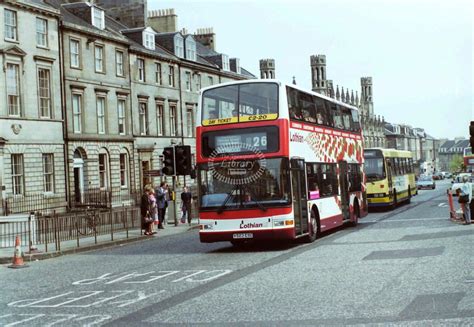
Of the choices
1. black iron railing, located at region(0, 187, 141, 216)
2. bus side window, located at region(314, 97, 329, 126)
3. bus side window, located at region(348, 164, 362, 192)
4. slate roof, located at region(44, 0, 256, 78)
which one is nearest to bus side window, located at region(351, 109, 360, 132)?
bus side window, located at region(348, 164, 362, 192)

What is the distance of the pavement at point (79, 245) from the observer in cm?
1859

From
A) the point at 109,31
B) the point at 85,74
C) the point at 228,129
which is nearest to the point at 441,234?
the point at 228,129

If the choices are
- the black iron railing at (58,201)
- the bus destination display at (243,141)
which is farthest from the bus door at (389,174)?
the bus destination display at (243,141)

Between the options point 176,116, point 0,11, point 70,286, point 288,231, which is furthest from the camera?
point 176,116

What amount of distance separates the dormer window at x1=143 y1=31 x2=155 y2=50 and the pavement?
2678cm

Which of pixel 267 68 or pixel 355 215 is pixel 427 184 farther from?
pixel 355 215

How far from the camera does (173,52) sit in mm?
55031

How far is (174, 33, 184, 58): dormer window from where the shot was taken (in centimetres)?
5537

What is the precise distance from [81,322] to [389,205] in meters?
26.2

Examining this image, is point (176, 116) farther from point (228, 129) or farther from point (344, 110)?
point (228, 129)

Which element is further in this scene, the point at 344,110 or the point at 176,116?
the point at 176,116

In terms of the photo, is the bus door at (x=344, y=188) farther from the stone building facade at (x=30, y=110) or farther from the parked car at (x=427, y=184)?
the parked car at (x=427, y=184)

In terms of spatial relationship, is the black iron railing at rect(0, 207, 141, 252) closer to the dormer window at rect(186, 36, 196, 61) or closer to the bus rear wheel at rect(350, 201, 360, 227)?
the bus rear wheel at rect(350, 201, 360, 227)

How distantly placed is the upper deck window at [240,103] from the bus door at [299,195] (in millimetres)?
1502
